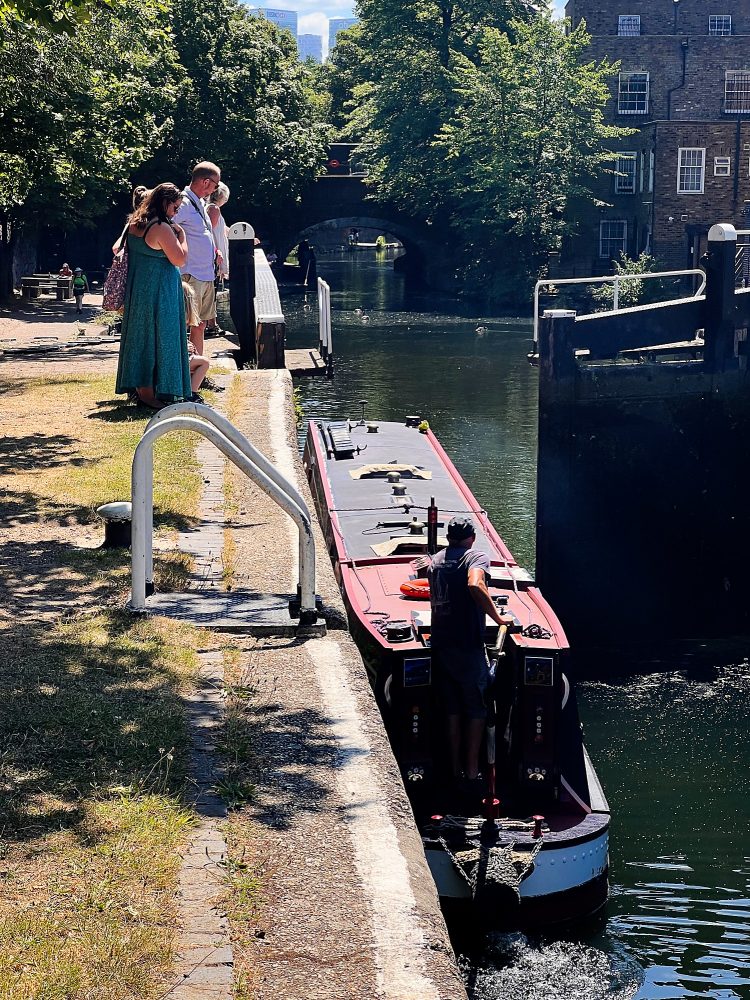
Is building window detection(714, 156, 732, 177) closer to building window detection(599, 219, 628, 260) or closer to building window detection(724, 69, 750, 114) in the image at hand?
building window detection(599, 219, 628, 260)

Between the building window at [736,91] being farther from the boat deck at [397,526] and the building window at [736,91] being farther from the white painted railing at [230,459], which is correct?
the white painted railing at [230,459]

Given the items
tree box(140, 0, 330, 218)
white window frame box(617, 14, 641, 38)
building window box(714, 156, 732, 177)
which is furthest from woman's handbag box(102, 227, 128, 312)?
white window frame box(617, 14, 641, 38)

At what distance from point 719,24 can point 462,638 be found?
5956 cm

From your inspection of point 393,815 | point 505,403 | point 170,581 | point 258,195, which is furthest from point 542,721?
point 258,195

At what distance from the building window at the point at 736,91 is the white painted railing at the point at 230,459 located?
58590mm

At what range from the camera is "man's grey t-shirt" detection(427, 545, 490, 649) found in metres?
9.79

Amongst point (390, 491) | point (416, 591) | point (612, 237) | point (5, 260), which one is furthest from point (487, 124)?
point (416, 591)

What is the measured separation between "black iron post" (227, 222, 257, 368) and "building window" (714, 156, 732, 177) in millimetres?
37531

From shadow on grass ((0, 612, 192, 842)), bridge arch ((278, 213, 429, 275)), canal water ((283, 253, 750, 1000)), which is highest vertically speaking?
bridge arch ((278, 213, 429, 275))

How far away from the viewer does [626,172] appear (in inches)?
2291

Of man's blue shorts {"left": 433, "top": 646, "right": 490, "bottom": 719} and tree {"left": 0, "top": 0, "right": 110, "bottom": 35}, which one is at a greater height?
tree {"left": 0, "top": 0, "right": 110, "bottom": 35}

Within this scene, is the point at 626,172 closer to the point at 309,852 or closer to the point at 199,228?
the point at 199,228

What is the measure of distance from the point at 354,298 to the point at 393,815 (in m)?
57.2

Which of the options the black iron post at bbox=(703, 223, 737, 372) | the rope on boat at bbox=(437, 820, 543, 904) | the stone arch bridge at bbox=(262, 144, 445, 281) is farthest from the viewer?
the stone arch bridge at bbox=(262, 144, 445, 281)
